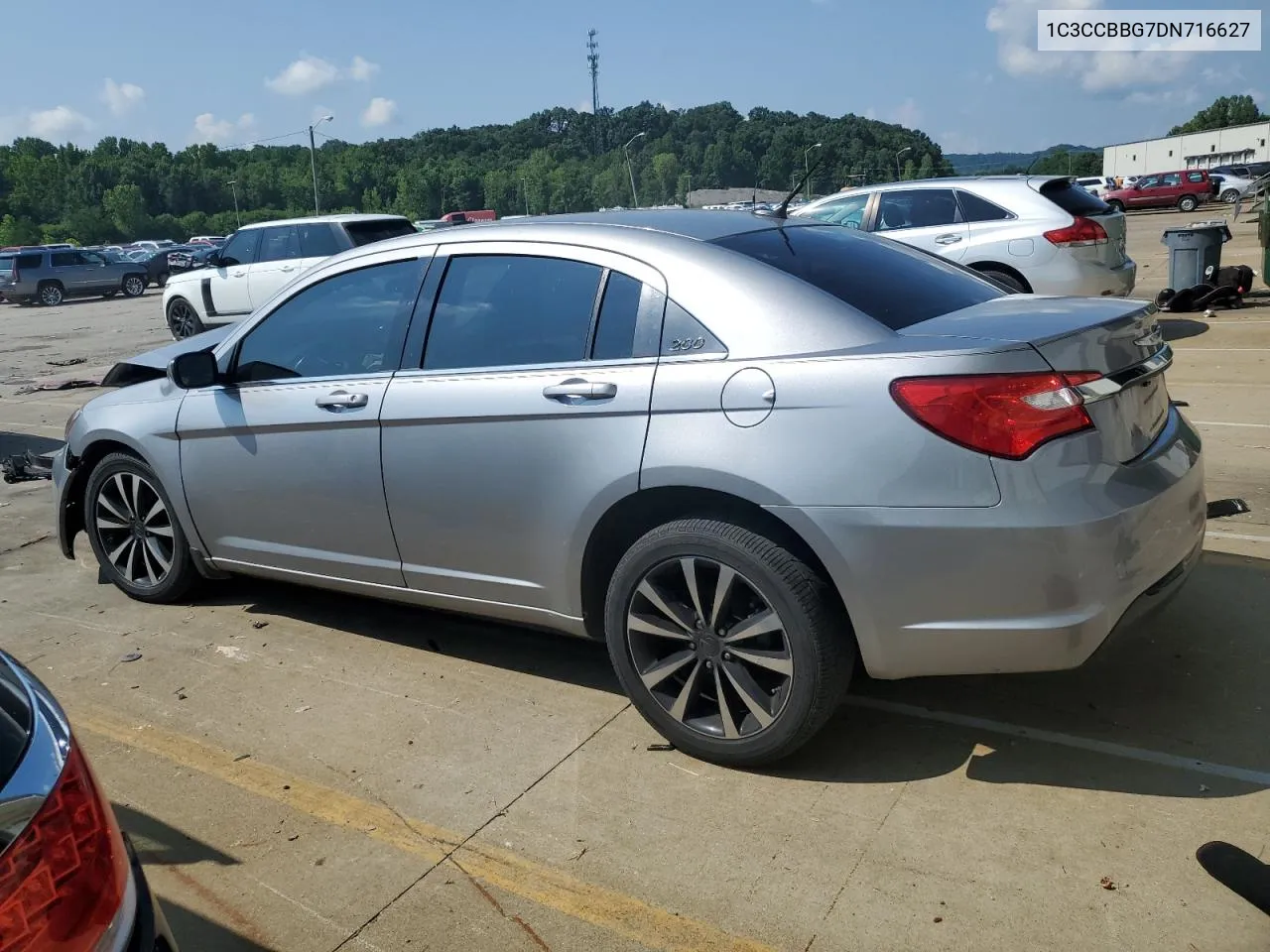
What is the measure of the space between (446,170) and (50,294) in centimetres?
5861

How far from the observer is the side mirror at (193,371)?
458 cm

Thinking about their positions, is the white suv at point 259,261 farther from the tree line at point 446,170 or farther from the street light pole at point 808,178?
the tree line at point 446,170

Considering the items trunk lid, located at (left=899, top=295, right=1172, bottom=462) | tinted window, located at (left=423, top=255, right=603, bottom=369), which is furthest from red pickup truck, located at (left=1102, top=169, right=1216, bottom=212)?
tinted window, located at (left=423, top=255, right=603, bottom=369)

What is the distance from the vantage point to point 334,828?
3299 mm

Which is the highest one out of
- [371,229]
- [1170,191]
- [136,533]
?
[1170,191]

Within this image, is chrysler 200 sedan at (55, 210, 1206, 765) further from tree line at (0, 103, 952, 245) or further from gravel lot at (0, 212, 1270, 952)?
tree line at (0, 103, 952, 245)

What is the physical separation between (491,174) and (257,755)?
263 feet

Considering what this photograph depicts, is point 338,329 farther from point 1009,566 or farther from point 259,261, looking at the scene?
point 259,261

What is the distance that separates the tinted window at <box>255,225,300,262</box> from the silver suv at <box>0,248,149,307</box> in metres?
18.9

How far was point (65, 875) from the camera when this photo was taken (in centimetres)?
171

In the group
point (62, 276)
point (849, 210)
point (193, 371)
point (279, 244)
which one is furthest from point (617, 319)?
point (62, 276)

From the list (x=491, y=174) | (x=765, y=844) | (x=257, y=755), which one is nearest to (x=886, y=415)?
(x=765, y=844)

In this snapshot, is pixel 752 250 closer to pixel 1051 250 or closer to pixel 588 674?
pixel 588 674

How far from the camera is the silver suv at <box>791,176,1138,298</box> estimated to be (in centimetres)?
1024
